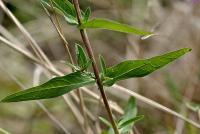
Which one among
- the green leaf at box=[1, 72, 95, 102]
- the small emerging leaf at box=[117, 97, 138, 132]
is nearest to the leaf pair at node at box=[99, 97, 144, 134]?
the small emerging leaf at box=[117, 97, 138, 132]

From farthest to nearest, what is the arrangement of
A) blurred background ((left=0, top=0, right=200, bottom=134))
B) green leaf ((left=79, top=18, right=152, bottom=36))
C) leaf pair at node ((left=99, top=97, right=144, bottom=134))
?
blurred background ((left=0, top=0, right=200, bottom=134)) < leaf pair at node ((left=99, top=97, right=144, bottom=134)) < green leaf ((left=79, top=18, right=152, bottom=36))

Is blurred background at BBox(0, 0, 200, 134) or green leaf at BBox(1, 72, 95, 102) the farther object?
blurred background at BBox(0, 0, 200, 134)

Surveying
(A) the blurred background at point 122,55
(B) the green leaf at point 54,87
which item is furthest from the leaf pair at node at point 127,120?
(A) the blurred background at point 122,55

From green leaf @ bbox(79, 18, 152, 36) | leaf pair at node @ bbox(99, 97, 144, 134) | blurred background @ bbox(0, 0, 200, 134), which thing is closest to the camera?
green leaf @ bbox(79, 18, 152, 36)

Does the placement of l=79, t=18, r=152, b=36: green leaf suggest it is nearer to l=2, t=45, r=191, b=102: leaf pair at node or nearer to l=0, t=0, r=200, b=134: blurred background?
l=2, t=45, r=191, b=102: leaf pair at node

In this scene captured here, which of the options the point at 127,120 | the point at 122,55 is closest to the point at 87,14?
the point at 127,120

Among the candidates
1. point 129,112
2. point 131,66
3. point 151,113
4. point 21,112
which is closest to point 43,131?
point 21,112
